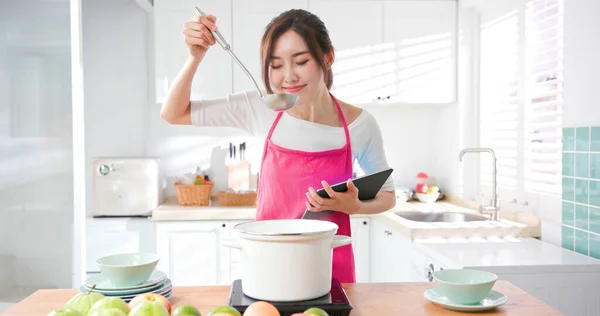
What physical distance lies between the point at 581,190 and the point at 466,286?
138cm

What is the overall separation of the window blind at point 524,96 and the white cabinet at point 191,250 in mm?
1706

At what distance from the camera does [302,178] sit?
71.8 inches

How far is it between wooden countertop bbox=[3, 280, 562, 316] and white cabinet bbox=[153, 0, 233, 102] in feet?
7.90

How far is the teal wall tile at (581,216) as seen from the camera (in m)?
2.35

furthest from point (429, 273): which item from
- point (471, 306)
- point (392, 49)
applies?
point (392, 49)

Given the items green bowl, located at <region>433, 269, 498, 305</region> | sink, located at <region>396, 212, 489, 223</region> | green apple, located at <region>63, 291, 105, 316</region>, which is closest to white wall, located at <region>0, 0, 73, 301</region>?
green apple, located at <region>63, 291, 105, 316</region>

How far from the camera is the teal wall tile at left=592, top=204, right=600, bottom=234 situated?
2.25 metres

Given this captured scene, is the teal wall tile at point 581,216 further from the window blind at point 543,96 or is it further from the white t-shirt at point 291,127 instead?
the white t-shirt at point 291,127

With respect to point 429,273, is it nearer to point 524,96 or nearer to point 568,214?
point 568,214

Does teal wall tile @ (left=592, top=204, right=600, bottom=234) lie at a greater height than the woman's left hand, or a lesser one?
lesser

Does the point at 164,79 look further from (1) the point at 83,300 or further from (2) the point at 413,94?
(1) the point at 83,300

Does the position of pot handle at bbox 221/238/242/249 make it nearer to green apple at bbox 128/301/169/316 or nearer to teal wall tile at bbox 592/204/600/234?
green apple at bbox 128/301/169/316

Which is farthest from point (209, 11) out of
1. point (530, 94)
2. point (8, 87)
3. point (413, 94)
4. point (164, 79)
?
point (530, 94)

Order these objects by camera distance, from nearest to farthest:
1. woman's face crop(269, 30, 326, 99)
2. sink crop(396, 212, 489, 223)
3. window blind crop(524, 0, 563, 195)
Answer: woman's face crop(269, 30, 326, 99) < window blind crop(524, 0, 563, 195) < sink crop(396, 212, 489, 223)
